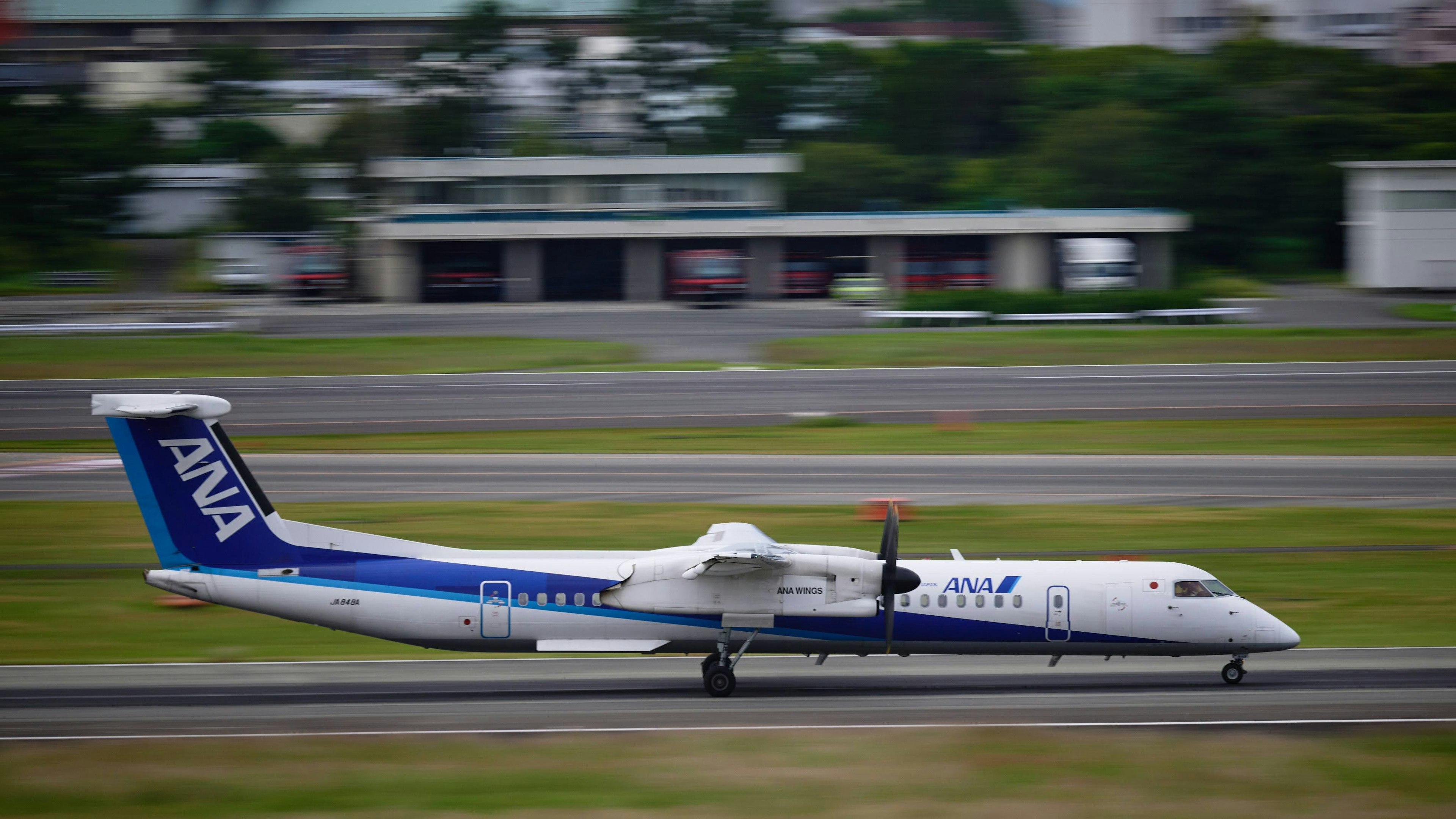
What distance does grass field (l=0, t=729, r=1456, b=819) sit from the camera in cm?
1423

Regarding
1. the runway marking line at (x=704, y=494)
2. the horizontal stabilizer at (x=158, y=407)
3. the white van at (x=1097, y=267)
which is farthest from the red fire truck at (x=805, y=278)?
the horizontal stabilizer at (x=158, y=407)

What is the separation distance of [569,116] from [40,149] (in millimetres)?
40480

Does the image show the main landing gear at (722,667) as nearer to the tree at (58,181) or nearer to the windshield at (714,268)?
the windshield at (714,268)

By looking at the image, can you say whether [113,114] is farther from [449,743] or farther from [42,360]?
[449,743]

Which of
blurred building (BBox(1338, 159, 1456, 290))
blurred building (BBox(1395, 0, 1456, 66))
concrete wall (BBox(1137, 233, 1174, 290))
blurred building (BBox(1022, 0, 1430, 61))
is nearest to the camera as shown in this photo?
blurred building (BBox(1338, 159, 1456, 290))

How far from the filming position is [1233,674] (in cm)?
1883

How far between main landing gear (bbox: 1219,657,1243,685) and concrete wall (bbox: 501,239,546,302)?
60599 millimetres

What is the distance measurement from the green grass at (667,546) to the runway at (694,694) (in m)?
1.39

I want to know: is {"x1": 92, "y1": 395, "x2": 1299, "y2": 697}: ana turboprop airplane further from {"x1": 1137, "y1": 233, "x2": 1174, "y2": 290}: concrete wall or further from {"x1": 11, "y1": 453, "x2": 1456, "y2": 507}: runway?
{"x1": 1137, "y1": 233, "x2": 1174, "y2": 290}: concrete wall

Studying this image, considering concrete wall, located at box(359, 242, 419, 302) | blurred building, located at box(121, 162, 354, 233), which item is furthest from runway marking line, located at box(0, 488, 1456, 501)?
blurred building, located at box(121, 162, 354, 233)

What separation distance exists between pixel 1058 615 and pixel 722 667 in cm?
521

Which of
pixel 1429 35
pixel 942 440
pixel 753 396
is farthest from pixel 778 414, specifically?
pixel 1429 35

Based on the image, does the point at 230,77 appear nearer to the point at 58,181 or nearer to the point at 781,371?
the point at 58,181

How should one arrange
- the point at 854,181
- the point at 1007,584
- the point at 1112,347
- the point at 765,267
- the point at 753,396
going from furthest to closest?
the point at 854,181
the point at 765,267
the point at 1112,347
the point at 753,396
the point at 1007,584
